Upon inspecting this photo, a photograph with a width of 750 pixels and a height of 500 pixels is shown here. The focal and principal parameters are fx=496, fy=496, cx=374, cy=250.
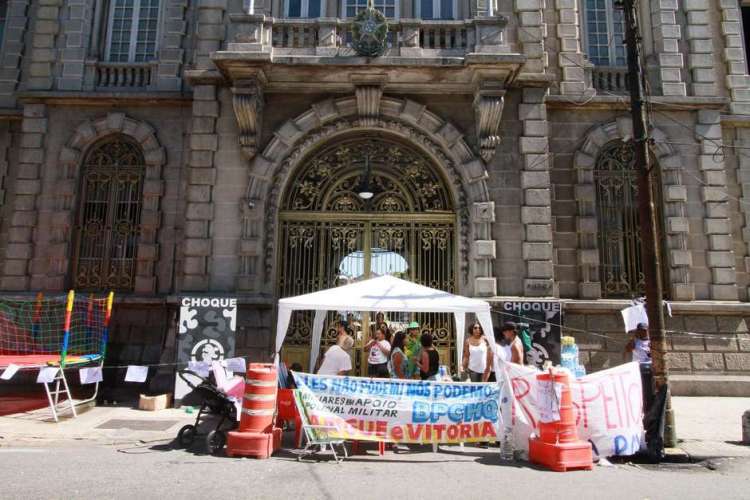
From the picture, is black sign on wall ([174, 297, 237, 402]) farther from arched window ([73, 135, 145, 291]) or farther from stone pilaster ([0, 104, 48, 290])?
stone pilaster ([0, 104, 48, 290])

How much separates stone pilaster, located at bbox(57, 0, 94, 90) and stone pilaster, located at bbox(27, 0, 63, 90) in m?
0.31

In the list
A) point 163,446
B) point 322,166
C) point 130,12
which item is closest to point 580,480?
point 163,446

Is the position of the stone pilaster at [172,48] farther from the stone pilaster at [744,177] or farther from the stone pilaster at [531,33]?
the stone pilaster at [744,177]

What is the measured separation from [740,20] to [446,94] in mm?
8997

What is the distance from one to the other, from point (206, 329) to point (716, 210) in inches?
503

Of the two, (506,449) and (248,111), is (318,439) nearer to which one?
(506,449)

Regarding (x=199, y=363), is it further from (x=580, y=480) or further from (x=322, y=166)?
(x=580, y=480)

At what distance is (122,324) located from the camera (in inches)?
492

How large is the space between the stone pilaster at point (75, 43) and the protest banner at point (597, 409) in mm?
13412

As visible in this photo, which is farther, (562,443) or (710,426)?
(710,426)

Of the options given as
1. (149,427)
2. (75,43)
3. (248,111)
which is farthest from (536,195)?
(75,43)

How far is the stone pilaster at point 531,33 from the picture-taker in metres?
12.5

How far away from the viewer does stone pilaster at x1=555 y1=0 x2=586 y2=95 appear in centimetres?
1312

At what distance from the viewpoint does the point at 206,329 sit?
10578mm
